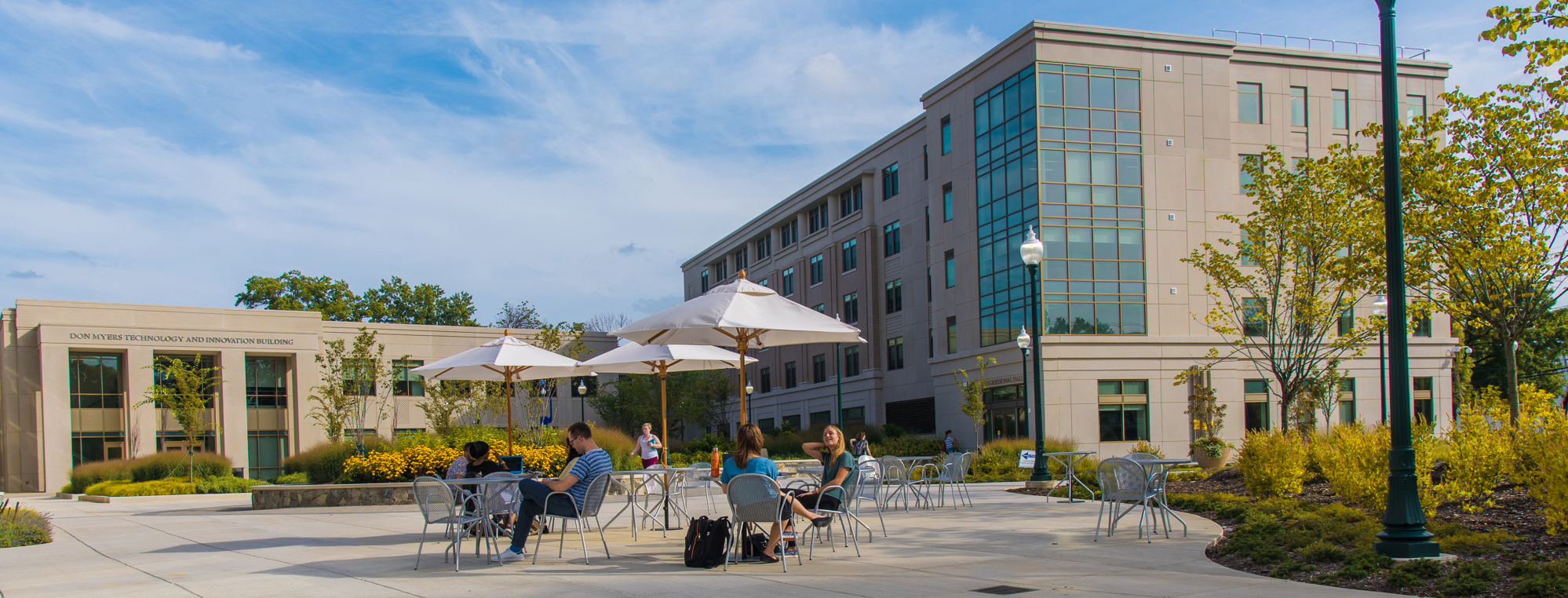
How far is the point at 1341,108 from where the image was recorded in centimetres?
4041

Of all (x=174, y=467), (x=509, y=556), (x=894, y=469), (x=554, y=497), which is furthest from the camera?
(x=174, y=467)

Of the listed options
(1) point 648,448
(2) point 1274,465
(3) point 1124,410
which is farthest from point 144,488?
(3) point 1124,410

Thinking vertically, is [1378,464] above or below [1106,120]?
below

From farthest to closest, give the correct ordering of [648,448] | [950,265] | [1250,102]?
[950,265], [1250,102], [648,448]

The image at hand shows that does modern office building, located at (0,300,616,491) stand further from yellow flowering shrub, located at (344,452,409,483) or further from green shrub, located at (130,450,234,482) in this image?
yellow flowering shrub, located at (344,452,409,483)

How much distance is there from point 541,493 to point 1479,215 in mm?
11843

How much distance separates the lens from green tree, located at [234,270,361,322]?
7212 centimetres

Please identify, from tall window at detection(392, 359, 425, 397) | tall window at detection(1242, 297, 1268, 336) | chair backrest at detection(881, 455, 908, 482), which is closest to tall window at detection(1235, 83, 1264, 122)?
tall window at detection(1242, 297, 1268, 336)

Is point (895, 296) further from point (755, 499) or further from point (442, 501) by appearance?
point (755, 499)

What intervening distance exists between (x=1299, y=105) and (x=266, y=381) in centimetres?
4421

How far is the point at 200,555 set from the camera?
411 inches

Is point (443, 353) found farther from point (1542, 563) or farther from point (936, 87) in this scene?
point (1542, 563)

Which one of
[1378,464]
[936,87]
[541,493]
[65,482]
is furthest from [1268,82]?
[65,482]

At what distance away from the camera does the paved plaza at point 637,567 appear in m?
7.54
